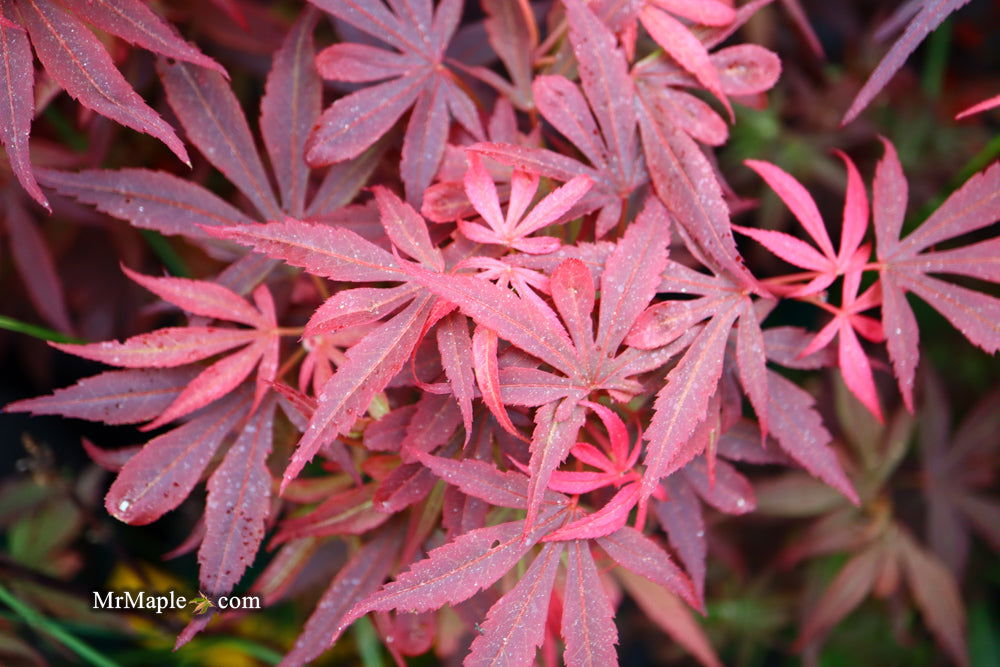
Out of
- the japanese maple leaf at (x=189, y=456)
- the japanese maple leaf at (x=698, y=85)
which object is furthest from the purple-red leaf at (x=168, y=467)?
the japanese maple leaf at (x=698, y=85)

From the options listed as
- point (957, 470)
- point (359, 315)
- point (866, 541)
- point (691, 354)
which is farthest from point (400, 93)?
point (957, 470)

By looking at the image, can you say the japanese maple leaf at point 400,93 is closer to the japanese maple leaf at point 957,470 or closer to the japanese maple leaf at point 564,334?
the japanese maple leaf at point 564,334

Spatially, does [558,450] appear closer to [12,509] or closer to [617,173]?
[617,173]

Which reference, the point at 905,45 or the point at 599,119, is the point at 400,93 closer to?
the point at 599,119

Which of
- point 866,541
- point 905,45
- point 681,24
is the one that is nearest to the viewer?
point 905,45

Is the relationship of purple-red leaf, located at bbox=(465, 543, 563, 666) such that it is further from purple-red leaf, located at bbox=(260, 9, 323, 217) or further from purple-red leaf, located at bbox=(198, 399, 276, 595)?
purple-red leaf, located at bbox=(260, 9, 323, 217)

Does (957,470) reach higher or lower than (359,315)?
lower

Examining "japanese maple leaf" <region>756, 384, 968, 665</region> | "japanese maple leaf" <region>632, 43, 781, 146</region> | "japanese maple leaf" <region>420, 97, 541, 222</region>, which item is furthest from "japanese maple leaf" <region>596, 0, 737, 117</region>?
"japanese maple leaf" <region>756, 384, 968, 665</region>
